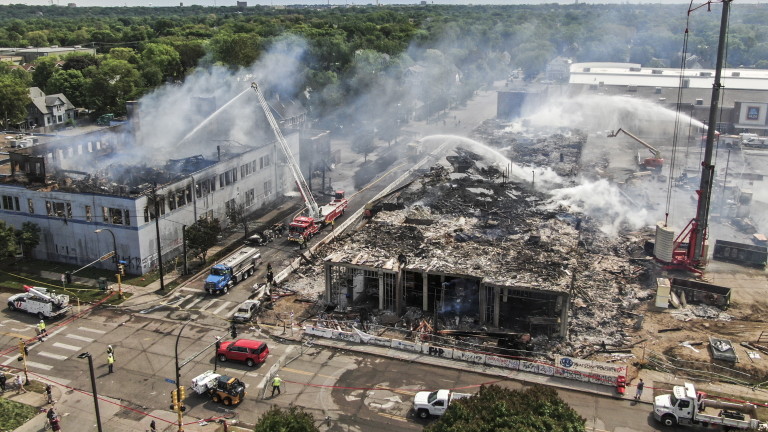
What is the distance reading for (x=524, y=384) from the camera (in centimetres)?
3547

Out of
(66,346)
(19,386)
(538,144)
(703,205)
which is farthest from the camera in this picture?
(538,144)

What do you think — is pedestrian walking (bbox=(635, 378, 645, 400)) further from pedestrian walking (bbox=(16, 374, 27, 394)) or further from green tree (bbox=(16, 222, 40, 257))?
green tree (bbox=(16, 222, 40, 257))

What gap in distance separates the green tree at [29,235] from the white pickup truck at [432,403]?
3547 centimetres

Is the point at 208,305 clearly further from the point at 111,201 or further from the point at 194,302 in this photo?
the point at 111,201

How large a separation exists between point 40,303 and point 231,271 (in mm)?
12844

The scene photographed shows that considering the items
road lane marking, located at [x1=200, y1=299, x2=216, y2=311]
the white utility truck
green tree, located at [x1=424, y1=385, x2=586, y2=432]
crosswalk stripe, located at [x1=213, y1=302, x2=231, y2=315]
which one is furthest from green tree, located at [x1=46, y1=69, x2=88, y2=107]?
the white utility truck

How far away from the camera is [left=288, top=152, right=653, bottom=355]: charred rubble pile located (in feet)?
137

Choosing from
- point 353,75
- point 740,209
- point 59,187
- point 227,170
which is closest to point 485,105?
point 353,75

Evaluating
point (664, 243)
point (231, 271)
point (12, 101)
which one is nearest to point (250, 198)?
point (231, 271)

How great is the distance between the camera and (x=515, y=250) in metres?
48.1

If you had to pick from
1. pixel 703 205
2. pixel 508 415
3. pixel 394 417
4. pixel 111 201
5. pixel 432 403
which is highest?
pixel 111 201

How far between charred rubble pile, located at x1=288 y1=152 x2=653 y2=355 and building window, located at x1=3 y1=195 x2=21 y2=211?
992 inches

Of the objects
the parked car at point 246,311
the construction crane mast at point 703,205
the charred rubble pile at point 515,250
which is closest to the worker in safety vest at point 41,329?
the parked car at point 246,311

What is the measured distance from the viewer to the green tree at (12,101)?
100688 millimetres
